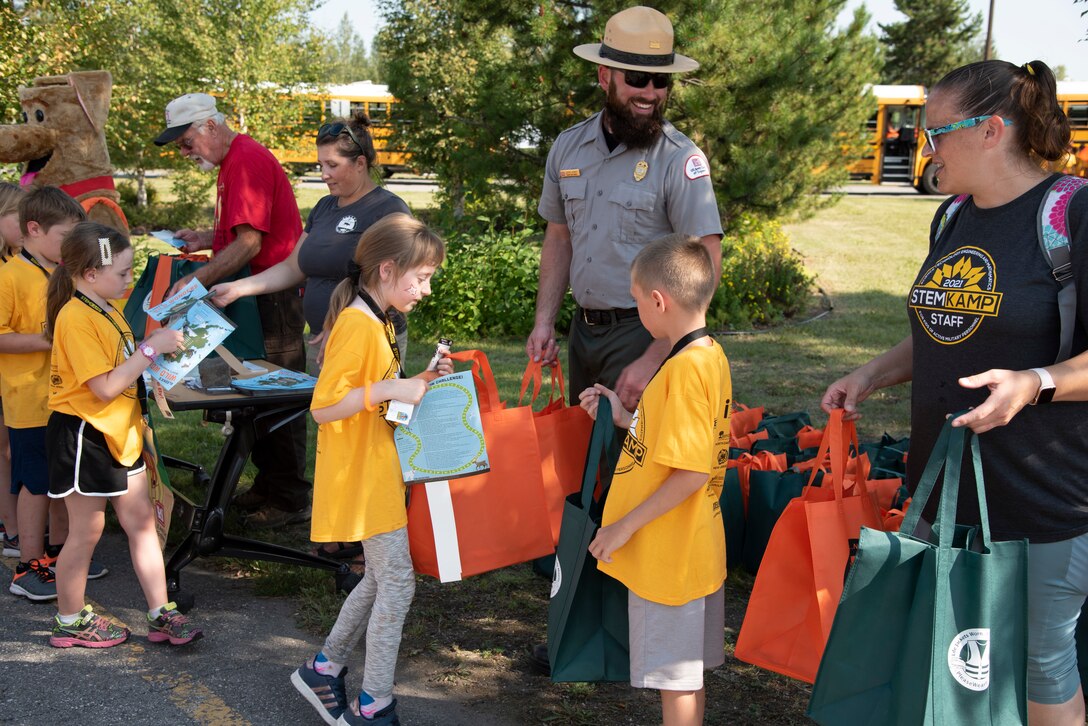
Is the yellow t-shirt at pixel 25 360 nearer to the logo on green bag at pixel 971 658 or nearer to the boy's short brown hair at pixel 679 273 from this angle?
the boy's short brown hair at pixel 679 273

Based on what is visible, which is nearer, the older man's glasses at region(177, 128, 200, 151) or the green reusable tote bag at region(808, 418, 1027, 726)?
the green reusable tote bag at region(808, 418, 1027, 726)

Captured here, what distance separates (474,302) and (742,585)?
501 centimetres

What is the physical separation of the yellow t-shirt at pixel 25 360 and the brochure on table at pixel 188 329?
832 millimetres

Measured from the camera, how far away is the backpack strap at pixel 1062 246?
2107 millimetres

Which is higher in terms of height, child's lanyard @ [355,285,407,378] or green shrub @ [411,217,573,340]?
child's lanyard @ [355,285,407,378]

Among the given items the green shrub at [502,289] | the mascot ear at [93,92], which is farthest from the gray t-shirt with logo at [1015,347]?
the green shrub at [502,289]

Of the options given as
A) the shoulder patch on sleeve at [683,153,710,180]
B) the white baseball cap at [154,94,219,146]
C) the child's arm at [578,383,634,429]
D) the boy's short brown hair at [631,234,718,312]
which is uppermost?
the white baseball cap at [154,94,219,146]

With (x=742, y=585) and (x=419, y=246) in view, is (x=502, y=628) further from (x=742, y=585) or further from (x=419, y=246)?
(x=419, y=246)

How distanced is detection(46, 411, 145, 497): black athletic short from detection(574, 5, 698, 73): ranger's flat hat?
7.41ft

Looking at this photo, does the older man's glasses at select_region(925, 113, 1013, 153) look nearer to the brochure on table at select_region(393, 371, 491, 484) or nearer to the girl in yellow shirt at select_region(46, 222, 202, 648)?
the brochure on table at select_region(393, 371, 491, 484)

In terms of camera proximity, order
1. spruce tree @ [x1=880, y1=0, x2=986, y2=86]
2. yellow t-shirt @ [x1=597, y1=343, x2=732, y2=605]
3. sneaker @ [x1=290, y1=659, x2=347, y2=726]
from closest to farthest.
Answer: yellow t-shirt @ [x1=597, y1=343, x2=732, y2=605] → sneaker @ [x1=290, y1=659, x2=347, y2=726] → spruce tree @ [x1=880, y1=0, x2=986, y2=86]

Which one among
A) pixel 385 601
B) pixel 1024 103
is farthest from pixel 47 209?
pixel 1024 103

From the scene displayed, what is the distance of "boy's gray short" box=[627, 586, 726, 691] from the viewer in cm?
251

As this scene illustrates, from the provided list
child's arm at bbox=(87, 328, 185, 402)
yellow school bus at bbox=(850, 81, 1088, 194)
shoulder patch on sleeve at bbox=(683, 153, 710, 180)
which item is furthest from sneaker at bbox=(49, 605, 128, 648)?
yellow school bus at bbox=(850, 81, 1088, 194)
